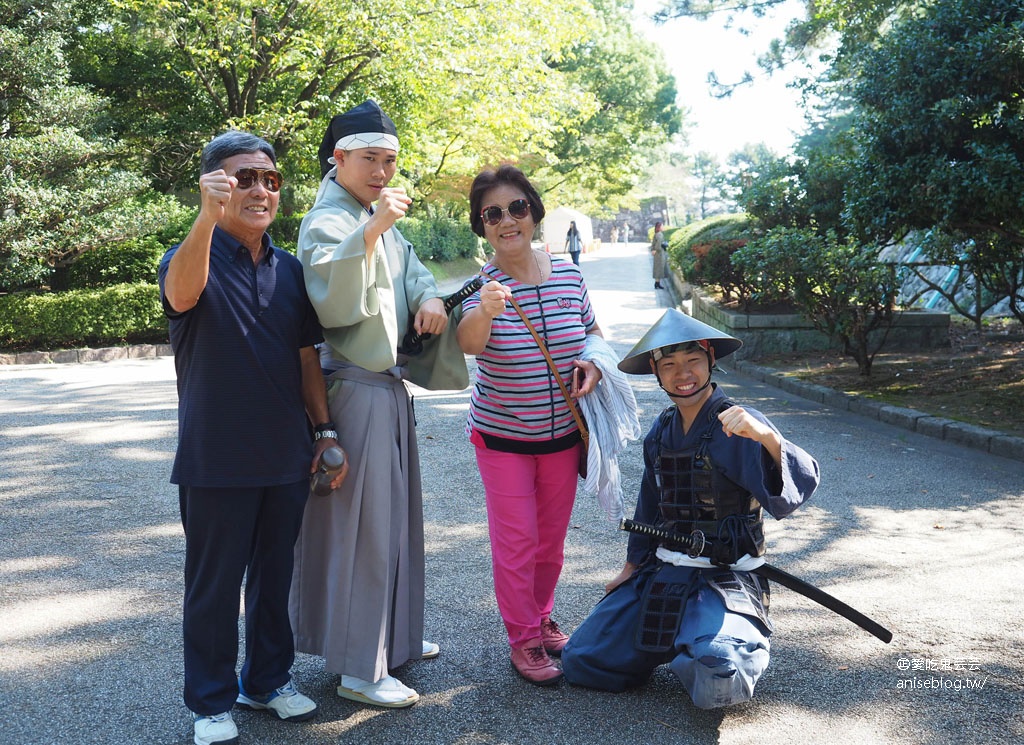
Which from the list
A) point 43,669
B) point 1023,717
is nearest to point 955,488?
point 1023,717

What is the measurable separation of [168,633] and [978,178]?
661 centimetres

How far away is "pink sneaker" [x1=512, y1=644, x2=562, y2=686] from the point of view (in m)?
3.13

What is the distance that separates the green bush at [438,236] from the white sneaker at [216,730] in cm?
2398

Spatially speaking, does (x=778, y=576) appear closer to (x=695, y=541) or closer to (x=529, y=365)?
(x=695, y=541)

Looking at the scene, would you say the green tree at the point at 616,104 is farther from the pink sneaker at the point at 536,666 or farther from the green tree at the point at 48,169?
the pink sneaker at the point at 536,666

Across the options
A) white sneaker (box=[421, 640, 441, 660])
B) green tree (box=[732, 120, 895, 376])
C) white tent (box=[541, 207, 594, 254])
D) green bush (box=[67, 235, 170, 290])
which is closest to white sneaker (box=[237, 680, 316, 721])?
white sneaker (box=[421, 640, 441, 660])

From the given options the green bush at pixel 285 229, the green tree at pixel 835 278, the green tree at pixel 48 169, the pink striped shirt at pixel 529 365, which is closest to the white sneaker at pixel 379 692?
the pink striped shirt at pixel 529 365

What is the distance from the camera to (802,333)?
11.5m

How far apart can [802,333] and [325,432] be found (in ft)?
32.0

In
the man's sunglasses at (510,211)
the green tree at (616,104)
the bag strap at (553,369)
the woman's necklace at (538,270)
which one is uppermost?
the green tree at (616,104)

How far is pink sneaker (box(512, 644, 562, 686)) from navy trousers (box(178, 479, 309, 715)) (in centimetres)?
86

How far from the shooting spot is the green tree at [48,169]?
12883 mm

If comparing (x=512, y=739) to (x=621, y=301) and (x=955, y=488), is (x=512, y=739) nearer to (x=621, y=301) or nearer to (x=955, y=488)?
(x=955, y=488)

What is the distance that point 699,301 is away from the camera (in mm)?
15164
